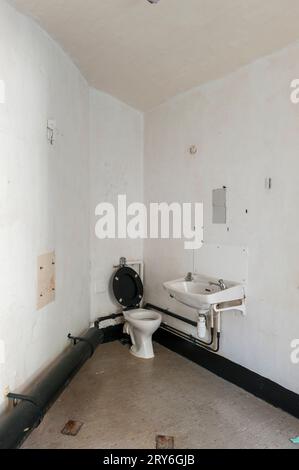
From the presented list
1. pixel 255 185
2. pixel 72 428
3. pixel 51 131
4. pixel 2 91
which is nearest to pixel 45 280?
pixel 72 428

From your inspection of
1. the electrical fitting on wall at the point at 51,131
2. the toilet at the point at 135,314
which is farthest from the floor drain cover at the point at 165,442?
the electrical fitting on wall at the point at 51,131

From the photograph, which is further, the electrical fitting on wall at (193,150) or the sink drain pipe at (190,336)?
the electrical fitting on wall at (193,150)

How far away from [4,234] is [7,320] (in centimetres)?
46

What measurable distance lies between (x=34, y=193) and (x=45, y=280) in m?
0.59

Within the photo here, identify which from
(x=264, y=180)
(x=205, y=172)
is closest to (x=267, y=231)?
(x=264, y=180)

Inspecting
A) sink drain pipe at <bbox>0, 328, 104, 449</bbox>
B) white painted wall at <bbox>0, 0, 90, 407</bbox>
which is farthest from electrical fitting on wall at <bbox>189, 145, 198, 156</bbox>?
sink drain pipe at <bbox>0, 328, 104, 449</bbox>

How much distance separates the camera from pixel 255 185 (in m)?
2.21

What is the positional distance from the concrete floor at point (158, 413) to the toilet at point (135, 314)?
209 mm

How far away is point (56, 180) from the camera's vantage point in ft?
7.16

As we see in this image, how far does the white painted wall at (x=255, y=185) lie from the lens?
2.00 m

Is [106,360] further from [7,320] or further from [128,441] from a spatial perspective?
[7,320]

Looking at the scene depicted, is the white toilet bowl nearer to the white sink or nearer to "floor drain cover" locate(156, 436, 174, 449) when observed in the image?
the white sink

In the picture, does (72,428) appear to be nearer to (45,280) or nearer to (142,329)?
(45,280)

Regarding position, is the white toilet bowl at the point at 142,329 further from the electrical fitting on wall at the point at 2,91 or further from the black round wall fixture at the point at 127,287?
the electrical fitting on wall at the point at 2,91
